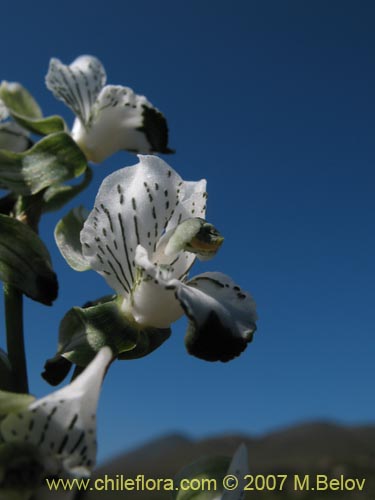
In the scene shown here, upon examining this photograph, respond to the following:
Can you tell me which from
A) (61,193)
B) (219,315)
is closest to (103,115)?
(61,193)

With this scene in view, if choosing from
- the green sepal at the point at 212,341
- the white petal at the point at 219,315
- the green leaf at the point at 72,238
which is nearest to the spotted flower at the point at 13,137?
the green leaf at the point at 72,238

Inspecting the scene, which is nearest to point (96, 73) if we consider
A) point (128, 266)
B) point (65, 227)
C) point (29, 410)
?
point (65, 227)

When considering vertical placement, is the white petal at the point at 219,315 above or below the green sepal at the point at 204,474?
above

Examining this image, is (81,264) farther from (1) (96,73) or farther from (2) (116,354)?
(1) (96,73)

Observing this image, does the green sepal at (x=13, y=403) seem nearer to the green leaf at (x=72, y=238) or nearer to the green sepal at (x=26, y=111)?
the green leaf at (x=72, y=238)

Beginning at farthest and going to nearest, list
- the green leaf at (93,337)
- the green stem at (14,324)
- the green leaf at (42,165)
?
the green leaf at (42,165) → the green stem at (14,324) → the green leaf at (93,337)

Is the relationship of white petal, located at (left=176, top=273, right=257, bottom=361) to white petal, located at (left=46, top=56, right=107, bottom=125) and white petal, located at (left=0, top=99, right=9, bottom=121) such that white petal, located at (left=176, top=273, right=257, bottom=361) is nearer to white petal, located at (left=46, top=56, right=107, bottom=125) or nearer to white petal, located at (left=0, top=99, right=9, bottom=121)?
white petal, located at (left=46, top=56, right=107, bottom=125)

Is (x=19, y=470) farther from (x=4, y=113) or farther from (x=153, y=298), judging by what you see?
(x=4, y=113)

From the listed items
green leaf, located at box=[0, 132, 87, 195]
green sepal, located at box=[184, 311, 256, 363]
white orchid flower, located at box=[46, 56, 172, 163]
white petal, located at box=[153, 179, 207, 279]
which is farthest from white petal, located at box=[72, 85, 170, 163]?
green sepal, located at box=[184, 311, 256, 363]
